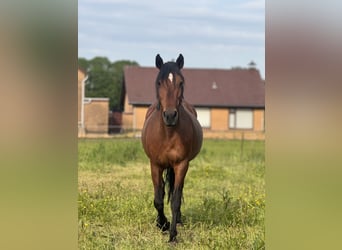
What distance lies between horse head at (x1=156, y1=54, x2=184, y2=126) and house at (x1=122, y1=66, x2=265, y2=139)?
30.6m

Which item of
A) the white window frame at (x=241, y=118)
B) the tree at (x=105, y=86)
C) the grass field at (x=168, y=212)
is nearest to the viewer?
the grass field at (x=168, y=212)

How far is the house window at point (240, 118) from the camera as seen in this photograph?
1556 inches

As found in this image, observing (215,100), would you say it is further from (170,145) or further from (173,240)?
(173,240)

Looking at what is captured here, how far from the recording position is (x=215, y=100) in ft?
132

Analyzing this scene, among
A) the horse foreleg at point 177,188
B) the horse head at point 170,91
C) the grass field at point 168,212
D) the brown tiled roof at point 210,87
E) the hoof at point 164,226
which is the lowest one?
the hoof at point 164,226

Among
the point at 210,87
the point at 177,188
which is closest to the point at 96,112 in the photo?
the point at 210,87

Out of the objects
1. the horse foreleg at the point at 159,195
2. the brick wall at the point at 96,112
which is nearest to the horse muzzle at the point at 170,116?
the horse foreleg at the point at 159,195

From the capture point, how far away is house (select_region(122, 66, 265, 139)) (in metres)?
38.2

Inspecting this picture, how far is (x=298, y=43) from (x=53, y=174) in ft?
3.40

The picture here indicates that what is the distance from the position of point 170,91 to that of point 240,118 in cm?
3503

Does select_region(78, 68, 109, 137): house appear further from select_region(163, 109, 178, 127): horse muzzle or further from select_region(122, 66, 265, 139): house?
select_region(163, 109, 178, 127): horse muzzle

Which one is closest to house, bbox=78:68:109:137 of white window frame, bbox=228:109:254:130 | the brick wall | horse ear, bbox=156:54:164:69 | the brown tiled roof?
the brick wall

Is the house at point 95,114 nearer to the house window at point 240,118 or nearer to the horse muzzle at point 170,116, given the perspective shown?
the house window at point 240,118

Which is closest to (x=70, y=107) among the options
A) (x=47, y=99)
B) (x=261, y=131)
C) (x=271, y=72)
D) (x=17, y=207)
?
(x=47, y=99)
